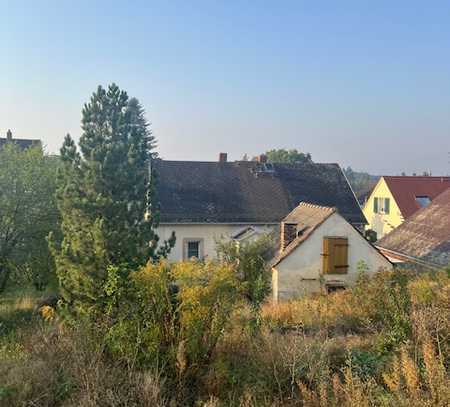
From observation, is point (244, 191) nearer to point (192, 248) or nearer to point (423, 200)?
point (192, 248)

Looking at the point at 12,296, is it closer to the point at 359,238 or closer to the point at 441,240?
the point at 359,238

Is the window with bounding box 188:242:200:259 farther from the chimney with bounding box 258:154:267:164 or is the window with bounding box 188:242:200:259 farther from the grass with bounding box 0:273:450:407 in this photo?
the grass with bounding box 0:273:450:407

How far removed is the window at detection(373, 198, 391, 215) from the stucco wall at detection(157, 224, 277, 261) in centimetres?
1714

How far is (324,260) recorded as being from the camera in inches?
613

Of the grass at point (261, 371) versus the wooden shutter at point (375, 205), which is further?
the wooden shutter at point (375, 205)

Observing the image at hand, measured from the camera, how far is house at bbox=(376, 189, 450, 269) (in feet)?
53.8

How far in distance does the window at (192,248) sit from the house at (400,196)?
17.9m

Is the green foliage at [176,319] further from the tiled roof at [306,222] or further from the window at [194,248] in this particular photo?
the window at [194,248]

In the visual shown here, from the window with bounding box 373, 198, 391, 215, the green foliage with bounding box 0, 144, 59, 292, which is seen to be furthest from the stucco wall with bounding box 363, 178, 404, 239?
the green foliage with bounding box 0, 144, 59, 292

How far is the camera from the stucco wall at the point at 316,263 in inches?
611

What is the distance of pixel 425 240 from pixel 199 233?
12.1 m

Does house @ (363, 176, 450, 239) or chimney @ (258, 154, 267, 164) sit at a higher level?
chimney @ (258, 154, 267, 164)

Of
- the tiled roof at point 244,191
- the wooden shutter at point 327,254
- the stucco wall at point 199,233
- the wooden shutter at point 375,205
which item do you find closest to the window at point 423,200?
the wooden shutter at point 375,205

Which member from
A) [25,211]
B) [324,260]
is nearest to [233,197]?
[324,260]
